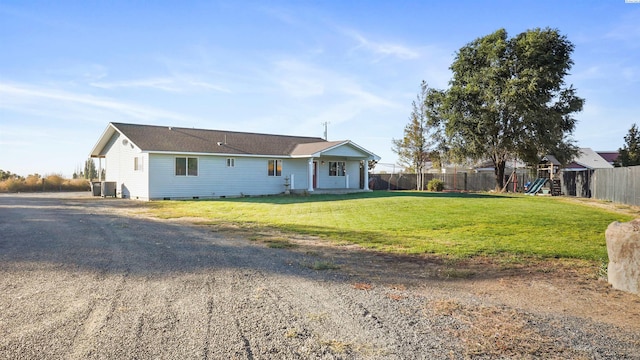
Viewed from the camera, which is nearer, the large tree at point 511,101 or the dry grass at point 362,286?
→ the dry grass at point 362,286

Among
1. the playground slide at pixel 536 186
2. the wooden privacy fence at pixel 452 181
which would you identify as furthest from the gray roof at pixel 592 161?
the playground slide at pixel 536 186

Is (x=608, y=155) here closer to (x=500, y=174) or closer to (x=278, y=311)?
(x=500, y=174)

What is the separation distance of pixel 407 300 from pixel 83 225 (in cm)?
992

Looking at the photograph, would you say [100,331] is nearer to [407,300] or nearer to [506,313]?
[407,300]

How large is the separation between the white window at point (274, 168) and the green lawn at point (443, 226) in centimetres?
970

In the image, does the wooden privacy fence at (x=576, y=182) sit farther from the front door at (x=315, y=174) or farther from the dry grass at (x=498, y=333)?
the dry grass at (x=498, y=333)

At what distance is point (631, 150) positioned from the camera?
41469 mm

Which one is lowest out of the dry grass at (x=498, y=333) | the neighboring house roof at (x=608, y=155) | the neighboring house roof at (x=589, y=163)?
the dry grass at (x=498, y=333)

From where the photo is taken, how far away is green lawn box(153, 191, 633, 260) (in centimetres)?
841

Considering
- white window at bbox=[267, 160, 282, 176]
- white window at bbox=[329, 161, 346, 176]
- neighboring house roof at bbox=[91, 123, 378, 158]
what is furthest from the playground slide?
white window at bbox=[267, 160, 282, 176]

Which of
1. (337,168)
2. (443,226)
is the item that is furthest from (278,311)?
(337,168)

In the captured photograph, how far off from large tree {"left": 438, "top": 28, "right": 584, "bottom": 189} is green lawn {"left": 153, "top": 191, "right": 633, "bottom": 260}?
15.6m

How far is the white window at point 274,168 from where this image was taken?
26484mm

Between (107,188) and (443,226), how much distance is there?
2156cm
